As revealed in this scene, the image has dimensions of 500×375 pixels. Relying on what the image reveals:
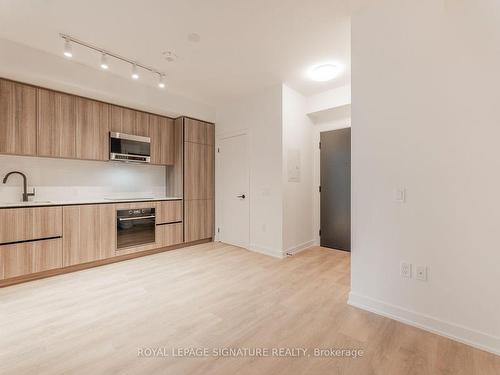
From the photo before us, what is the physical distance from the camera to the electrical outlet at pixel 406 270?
194 cm

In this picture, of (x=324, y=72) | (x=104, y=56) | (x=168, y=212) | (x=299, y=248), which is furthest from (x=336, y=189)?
(x=104, y=56)

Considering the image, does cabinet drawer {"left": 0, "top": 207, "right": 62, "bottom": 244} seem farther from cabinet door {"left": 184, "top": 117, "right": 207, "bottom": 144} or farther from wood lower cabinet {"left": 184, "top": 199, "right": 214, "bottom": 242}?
cabinet door {"left": 184, "top": 117, "right": 207, "bottom": 144}

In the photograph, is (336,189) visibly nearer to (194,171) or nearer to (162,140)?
(194,171)

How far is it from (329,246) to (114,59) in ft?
14.4

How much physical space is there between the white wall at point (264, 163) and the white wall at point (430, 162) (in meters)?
1.58

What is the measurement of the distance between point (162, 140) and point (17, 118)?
1847 mm

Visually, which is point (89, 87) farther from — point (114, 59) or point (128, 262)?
point (128, 262)

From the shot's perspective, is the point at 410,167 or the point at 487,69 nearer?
the point at 487,69

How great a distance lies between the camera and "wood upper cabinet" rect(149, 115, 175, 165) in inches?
159

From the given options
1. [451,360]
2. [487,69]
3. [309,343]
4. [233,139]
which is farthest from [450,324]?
[233,139]

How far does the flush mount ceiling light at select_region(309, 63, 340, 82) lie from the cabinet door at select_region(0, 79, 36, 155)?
11.9 ft

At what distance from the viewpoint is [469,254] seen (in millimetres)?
1695

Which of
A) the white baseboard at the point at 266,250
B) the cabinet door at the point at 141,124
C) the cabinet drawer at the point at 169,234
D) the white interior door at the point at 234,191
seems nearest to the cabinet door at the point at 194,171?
the white interior door at the point at 234,191

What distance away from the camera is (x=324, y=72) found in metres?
3.18
